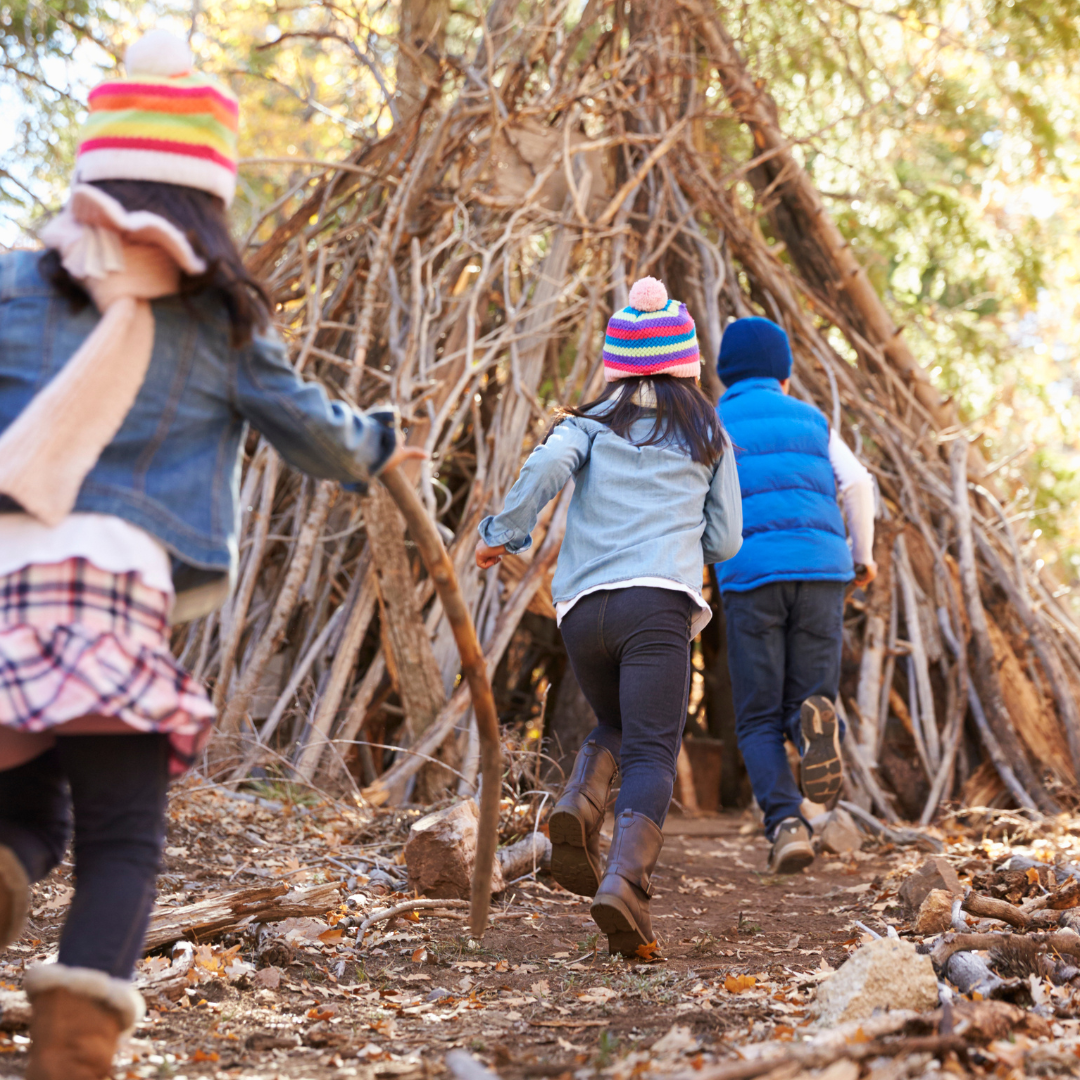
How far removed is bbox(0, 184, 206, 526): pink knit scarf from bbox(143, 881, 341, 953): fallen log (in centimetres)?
129

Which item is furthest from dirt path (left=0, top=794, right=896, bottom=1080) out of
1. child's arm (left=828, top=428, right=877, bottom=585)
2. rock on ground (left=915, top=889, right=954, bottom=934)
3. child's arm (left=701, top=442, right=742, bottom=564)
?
child's arm (left=828, top=428, right=877, bottom=585)

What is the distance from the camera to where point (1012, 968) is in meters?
2.26

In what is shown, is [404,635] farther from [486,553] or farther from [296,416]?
[296,416]

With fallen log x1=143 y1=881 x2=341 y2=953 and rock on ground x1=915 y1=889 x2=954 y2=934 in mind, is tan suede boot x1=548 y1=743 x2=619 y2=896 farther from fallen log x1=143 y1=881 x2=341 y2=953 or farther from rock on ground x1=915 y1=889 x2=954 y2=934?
rock on ground x1=915 y1=889 x2=954 y2=934

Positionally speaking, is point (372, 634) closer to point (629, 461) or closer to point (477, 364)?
point (477, 364)

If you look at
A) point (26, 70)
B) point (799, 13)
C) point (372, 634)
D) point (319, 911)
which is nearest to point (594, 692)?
point (319, 911)

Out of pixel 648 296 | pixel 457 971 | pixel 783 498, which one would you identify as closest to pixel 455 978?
pixel 457 971

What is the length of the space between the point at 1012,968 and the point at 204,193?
86.4 inches

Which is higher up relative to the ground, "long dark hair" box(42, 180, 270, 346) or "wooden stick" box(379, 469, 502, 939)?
"long dark hair" box(42, 180, 270, 346)

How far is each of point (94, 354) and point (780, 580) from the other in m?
2.82

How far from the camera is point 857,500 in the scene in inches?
164

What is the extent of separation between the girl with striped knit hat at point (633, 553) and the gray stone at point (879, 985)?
0.62 meters

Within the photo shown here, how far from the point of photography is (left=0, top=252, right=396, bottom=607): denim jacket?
1.63m

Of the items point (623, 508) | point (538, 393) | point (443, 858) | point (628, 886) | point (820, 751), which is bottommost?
point (443, 858)
